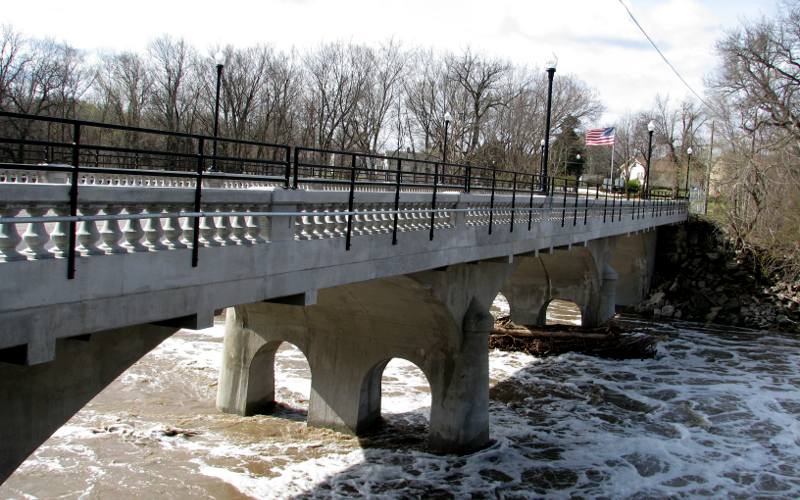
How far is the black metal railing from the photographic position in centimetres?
575

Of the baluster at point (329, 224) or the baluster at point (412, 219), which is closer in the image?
the baluster at point (329, 224)


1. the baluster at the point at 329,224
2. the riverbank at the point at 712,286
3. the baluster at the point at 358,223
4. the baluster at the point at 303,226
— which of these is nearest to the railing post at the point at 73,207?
the baluster at the point at 303,226

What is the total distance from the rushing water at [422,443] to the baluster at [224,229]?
7.69m

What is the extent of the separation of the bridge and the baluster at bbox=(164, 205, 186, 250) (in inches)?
0.7

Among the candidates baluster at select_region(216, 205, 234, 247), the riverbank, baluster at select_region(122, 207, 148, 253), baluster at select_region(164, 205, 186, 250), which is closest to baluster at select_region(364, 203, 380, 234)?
baluster at select_region(216, 205, 234, 247)

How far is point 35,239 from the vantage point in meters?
5.42

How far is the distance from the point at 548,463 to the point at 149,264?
11789 millimetres

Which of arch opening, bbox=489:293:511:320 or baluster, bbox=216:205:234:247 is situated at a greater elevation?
baluster, bbox=216:205:234:247

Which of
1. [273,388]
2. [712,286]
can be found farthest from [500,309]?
[273,388]

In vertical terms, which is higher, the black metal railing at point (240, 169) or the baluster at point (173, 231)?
the black metal railing at point (240, 169)

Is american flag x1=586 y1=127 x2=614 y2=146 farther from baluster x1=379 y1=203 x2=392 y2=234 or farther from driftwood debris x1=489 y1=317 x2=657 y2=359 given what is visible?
baluster x1=379 y1=203 x2=392 y2=234

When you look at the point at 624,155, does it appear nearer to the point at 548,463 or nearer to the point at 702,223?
the point at 702,223

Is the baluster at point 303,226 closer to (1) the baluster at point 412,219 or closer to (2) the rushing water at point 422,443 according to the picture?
(1) the baluster at point 412,219

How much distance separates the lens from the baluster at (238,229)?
7.40 m
